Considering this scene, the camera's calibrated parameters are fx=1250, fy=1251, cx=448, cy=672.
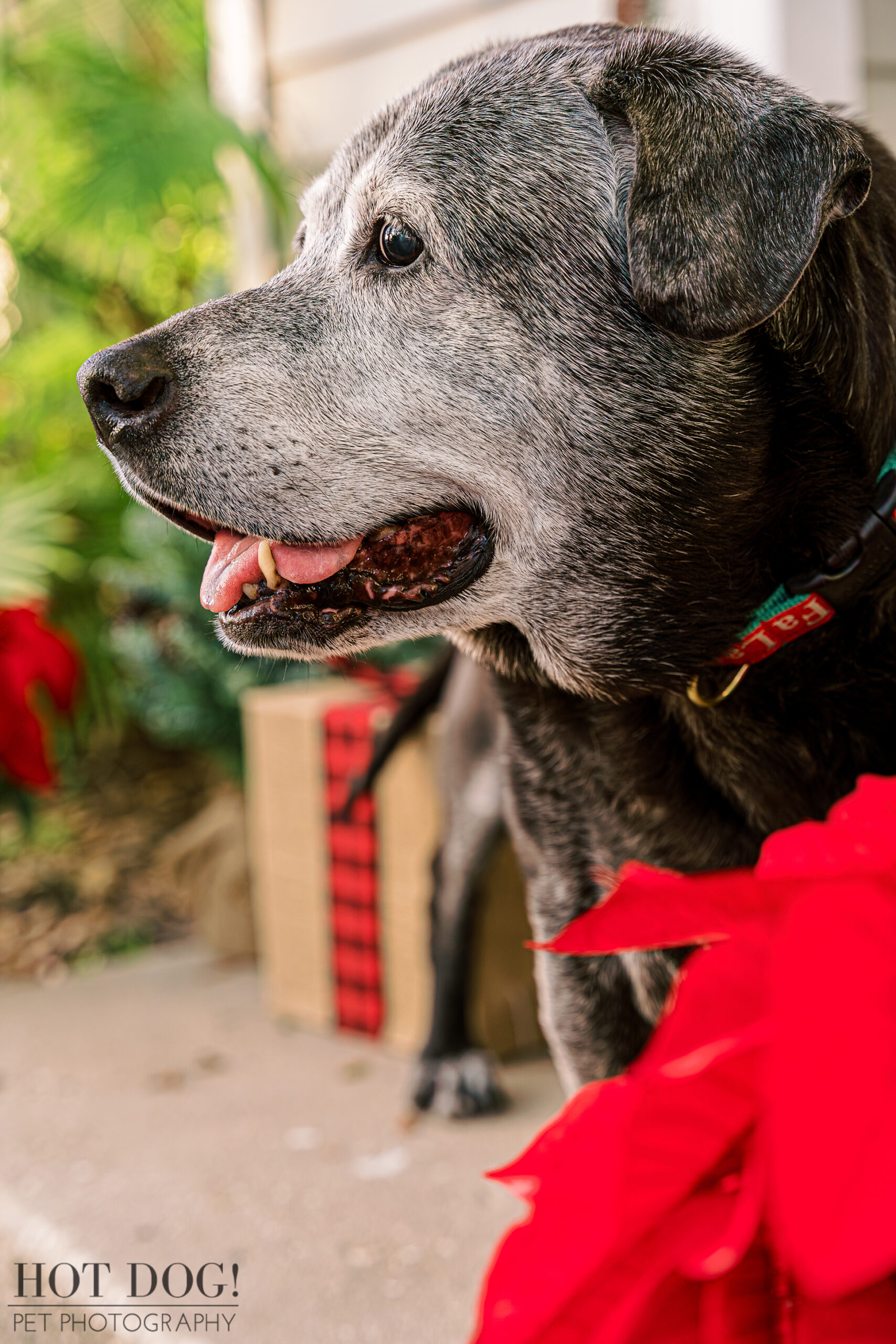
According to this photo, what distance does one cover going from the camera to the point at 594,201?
1.24m

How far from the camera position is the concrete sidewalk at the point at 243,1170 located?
1704 millimetres

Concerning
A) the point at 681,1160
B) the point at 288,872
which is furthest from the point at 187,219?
the point at 681,1160

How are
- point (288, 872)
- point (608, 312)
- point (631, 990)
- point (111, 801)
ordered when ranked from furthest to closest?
point (111, 801), point (288, 872), point (631, 990), point (608, 312)

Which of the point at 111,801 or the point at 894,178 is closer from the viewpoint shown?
the point at 894,178

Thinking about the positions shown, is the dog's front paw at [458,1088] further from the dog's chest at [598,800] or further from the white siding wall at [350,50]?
the white siding wall at [350,50]

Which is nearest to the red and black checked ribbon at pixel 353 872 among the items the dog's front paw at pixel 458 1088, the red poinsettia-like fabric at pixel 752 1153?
the dog's front paw at pixel 458 1088

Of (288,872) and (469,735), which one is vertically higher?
(469,735)

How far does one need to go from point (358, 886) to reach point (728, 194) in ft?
5.93

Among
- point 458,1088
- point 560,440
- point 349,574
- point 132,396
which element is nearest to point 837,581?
point 560,440

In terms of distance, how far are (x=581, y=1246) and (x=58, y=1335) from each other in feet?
4.99

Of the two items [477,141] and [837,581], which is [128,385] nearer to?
[477,141]

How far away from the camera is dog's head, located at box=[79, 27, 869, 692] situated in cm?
121

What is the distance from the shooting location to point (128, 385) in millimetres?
1222

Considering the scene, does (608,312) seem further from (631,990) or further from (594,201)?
(631,990)
